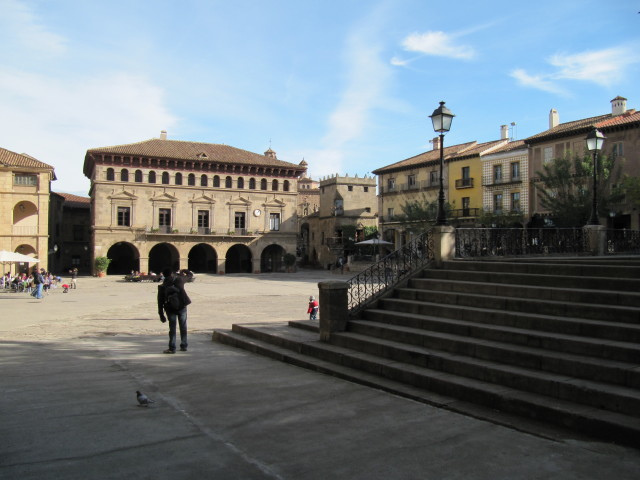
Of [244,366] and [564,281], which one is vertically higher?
[564,281]

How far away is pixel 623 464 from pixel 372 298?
6067mm

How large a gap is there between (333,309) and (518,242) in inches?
246

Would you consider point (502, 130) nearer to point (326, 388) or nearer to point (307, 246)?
point (307, 246)

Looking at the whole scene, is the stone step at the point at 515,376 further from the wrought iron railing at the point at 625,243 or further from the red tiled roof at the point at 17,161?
the red tiled roof at the point at 17,161

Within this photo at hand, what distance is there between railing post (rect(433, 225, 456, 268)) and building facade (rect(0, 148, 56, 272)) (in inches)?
1624

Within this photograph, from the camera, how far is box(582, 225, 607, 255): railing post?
44.6 ft

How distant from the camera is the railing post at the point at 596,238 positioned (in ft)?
44.6

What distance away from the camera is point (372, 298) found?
10.3 m

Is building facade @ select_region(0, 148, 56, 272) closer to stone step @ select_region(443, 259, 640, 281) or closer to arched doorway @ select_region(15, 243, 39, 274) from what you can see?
arched doorway @ select_region(15, 243, 39, 274)

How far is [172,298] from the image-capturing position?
32.7 feet

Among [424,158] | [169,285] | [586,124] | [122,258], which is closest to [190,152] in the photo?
[122,258]

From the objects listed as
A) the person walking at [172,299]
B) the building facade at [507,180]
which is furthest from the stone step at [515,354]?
the building facade at [507,180]

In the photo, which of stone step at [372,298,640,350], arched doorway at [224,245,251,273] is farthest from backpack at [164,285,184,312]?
arched doorway at [224,245,251,273]

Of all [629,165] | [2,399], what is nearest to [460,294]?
[2,399]
